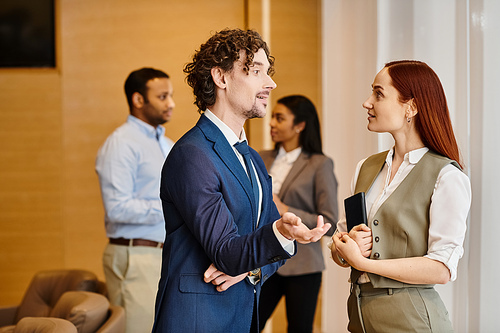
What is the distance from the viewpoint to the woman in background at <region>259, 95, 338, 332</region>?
3.47m

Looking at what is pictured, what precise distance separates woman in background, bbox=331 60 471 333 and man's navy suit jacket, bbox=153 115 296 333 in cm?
36

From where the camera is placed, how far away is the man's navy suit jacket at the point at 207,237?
1.71 metres

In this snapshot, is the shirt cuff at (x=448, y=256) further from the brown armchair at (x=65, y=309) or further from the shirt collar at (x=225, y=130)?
the brown armchair at (x=65, y=309)

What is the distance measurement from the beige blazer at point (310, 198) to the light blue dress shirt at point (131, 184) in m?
0.78

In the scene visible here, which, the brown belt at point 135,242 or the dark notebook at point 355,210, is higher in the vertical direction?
the dark notebook at point 355,210

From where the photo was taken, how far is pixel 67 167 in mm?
5477

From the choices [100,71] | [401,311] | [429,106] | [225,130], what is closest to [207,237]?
[225,130]

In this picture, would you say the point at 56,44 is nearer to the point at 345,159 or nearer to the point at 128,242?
the point at 128,242

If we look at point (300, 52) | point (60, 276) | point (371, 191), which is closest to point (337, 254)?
point (371, 191)

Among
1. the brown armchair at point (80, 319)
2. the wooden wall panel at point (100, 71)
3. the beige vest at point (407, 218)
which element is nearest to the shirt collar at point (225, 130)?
the beige vest at point (407, 218)

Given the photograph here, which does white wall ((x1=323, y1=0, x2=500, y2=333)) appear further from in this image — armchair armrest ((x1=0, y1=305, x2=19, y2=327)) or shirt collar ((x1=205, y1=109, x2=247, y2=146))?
armchair armrest ((x1=0, y1=305, x2=19, y2=327))

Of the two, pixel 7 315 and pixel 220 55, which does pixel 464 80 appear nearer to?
pixel 220 55

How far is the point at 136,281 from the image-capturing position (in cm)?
353

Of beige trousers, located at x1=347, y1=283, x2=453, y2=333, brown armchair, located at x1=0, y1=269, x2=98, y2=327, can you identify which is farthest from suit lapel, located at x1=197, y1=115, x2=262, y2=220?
brown armchair, located at x1=0, y1=269, x2=98, y2=327
